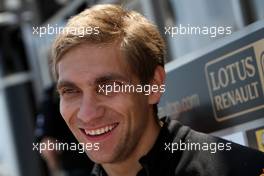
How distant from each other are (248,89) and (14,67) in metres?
4.70

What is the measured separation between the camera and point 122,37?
2.15m

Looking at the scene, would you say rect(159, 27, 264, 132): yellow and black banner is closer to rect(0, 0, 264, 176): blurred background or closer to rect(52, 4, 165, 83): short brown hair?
rect(0, 0, 264, 176): blurred background

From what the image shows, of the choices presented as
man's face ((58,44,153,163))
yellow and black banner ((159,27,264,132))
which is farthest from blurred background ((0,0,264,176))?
man's face ((58,44,153,163))

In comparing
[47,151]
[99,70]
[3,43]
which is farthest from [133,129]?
[3,43]

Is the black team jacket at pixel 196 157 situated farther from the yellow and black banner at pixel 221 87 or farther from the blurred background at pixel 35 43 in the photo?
the blurred background at pixel 35 43

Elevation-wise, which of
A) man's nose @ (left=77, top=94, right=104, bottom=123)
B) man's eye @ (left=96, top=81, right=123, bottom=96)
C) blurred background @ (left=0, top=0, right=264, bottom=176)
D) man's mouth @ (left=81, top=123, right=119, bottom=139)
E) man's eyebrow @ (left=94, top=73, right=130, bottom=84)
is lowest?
blurred background @ (left=0, top=0, right=264, bottom=176)

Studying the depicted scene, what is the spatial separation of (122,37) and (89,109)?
25cm

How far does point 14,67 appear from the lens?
684cm

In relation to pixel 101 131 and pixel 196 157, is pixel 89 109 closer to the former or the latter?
pixel 101 131

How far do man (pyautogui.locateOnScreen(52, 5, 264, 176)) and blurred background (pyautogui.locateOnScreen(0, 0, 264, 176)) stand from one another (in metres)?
0.46

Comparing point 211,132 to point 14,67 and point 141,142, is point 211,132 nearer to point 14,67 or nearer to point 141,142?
point 141,142

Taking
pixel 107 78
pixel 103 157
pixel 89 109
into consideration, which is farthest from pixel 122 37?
pixel 103 157

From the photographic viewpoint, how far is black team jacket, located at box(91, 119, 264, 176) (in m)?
2.04

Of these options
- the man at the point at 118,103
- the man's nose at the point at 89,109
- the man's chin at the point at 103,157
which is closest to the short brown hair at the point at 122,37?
the man at the point at 118,103
